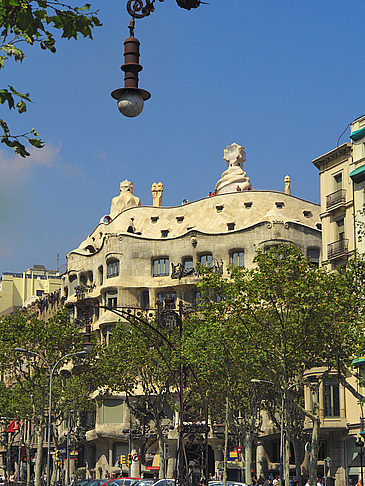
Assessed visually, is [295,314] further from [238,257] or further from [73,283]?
[73,283]

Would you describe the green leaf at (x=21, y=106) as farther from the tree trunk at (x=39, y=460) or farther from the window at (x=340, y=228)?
the tree trunk at (x=39, y=460)

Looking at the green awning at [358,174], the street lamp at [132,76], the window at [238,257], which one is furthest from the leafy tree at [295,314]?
the window at [238,257]

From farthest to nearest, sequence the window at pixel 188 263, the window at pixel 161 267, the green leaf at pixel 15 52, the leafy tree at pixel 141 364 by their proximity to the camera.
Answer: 1. the window at pixel 161 267
2. the window at pixel 188 263
3. the leafy tree at pixel 141 364
4. the green leaf at pixel 15 52

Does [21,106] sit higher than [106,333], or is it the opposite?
[106,333]

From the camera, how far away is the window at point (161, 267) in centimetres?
8606

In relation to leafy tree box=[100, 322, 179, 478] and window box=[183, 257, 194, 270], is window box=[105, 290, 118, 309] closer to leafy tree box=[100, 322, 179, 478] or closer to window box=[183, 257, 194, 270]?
window box=[183, 257, 194, 270]

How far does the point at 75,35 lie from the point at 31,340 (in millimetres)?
55046

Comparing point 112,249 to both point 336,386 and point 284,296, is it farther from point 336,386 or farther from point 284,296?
point 284,296

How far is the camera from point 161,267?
284ft

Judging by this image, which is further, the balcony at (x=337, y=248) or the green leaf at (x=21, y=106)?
the balcony at (x=337, y=248)

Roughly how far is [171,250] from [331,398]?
31652mm

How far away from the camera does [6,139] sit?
9836 millimetres

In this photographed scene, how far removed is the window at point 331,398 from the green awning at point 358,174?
13.3 m

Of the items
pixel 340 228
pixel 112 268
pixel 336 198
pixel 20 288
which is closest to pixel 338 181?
pixel 336 198
